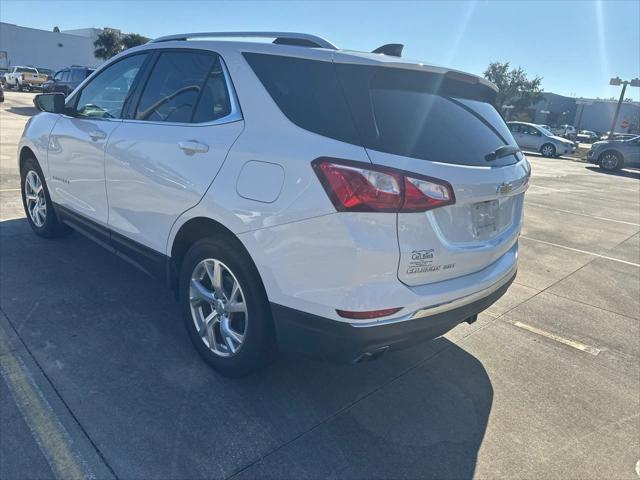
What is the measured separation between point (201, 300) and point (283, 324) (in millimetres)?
791

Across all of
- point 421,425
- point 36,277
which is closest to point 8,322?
point 36,277

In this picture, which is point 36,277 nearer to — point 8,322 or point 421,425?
point 8,322

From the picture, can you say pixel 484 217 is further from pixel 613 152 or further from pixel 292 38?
pixel 613 152

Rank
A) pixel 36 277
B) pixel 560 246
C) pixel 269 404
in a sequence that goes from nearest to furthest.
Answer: pixel 269 404 → pixel 36 277 → pixel 560 246

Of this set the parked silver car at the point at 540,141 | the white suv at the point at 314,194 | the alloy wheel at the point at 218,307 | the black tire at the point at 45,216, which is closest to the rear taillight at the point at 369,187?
the white suv at the point at 314,194

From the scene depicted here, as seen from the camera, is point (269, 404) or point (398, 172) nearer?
point (398, 172)

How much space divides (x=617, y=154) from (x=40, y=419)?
22.5 meters

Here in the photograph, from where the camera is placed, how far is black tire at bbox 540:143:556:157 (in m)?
25.2

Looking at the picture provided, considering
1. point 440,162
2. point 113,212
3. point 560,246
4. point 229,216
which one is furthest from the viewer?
point 560,246

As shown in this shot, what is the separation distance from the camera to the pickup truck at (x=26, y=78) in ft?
119

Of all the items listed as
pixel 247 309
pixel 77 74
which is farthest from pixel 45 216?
pixel 77 74

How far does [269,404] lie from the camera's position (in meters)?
2.76

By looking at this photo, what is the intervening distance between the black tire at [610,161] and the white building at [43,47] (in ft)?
191

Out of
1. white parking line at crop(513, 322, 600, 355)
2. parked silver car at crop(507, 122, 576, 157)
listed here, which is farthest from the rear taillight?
parked silver car at crop(507, 122, 576, 157)
